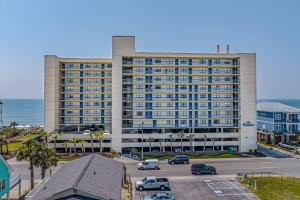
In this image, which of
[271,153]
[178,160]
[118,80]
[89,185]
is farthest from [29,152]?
[271,153]

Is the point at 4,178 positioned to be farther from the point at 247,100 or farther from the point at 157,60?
the point at 247,100

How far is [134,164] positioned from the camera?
59656 mm

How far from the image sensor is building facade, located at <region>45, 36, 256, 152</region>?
7031 centimetres

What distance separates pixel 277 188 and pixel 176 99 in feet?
112

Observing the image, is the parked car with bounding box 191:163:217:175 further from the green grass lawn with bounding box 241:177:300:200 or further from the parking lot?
the green grass lawn with bounding box 241:177:300:200

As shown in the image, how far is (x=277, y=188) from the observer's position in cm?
4281

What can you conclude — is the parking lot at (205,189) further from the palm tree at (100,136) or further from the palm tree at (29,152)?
the palm tree at (100,136)

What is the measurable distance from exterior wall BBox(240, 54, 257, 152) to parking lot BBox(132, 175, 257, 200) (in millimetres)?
25223

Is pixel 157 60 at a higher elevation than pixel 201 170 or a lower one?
higher

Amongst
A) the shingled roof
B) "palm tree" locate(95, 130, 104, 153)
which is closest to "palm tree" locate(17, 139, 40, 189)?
the shingled roof

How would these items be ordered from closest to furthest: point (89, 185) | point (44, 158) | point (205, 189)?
point (89, 185) → point (44, 158) → point (205, 189)

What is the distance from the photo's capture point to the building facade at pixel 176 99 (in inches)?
2768

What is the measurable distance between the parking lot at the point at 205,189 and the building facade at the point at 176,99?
22.5 meters

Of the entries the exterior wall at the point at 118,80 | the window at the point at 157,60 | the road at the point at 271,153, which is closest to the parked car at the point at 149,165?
the exterior wall at the point at 118,80
